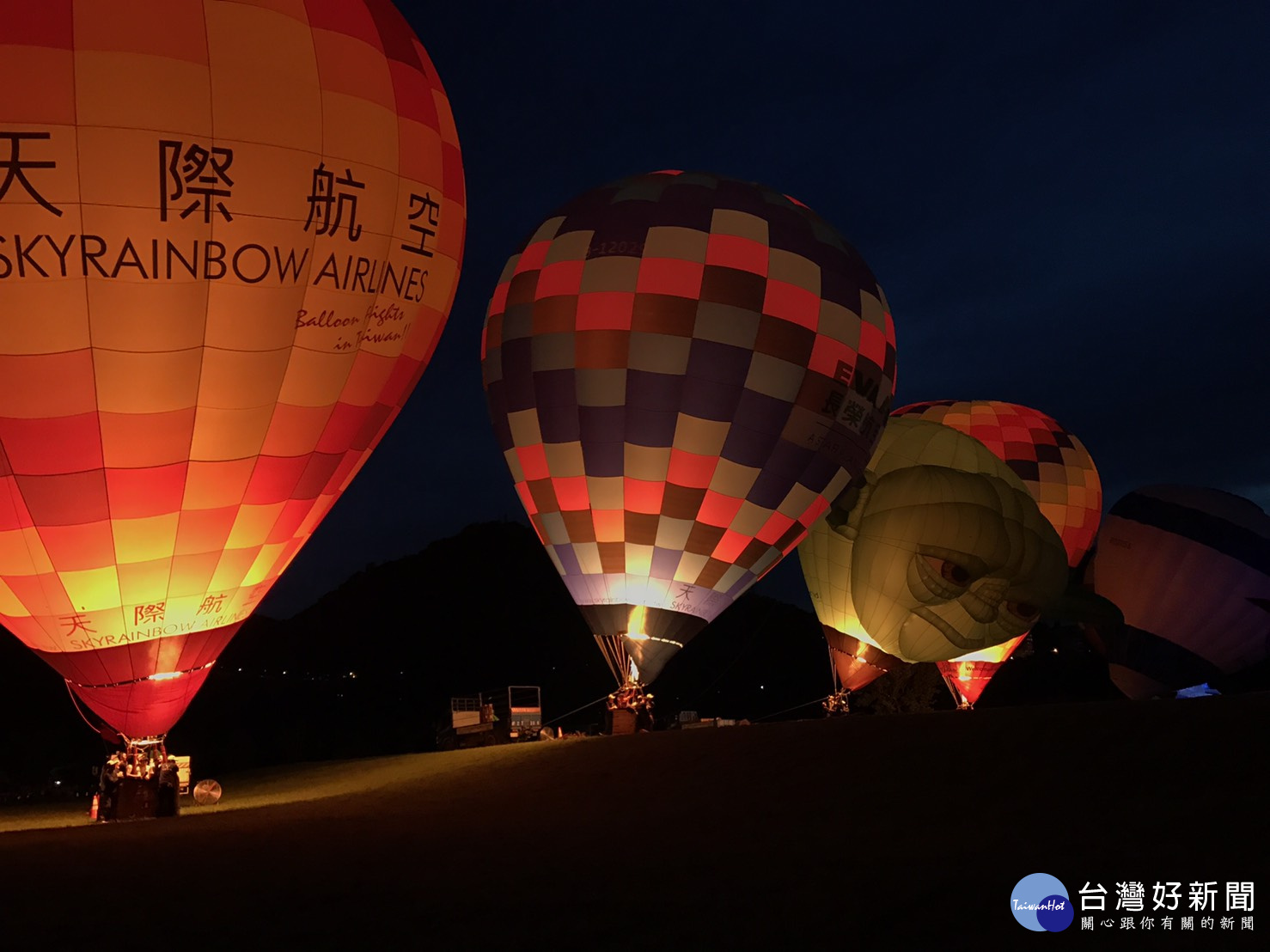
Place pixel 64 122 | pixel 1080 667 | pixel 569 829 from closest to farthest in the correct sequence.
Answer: pixel 569 829 < pixel 64 122 < pixel 1080 667

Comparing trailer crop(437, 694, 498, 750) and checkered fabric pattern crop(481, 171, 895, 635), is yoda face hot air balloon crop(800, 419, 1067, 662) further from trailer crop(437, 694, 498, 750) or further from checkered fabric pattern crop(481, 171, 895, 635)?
trailer crop(437, 694, 498, 750)

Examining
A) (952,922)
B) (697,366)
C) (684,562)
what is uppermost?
(697,366)

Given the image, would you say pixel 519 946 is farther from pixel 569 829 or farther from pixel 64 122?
pixel 64 122

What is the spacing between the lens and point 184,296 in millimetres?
9125

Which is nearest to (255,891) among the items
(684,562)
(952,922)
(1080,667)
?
(952,922)

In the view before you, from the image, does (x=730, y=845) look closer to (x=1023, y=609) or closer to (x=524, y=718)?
(x=1023, y=609)

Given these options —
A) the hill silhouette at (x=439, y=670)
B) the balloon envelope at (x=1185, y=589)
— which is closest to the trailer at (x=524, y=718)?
the balloon envelope at (x=1185, y=589)

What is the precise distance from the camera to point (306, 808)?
396 inches

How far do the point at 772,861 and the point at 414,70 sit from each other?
7451mm

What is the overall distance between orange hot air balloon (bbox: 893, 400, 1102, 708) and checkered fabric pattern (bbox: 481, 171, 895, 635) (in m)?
8.98

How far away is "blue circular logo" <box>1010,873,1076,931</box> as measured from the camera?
5156mm

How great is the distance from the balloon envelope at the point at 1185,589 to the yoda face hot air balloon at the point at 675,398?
983cm

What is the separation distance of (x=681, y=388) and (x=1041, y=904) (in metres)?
9.58

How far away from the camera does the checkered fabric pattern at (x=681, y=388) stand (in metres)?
14.5
